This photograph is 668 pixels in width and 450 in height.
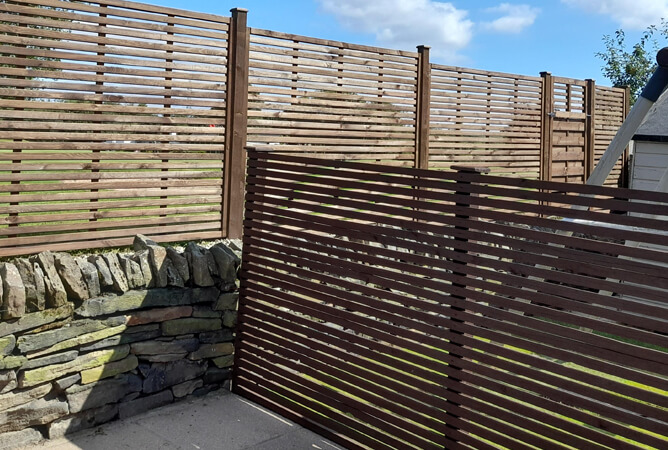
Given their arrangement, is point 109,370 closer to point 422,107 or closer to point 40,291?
point 40,291

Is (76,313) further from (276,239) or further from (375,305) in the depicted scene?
(375,305)

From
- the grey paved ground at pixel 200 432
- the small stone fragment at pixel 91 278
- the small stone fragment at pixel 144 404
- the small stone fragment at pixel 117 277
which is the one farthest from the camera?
the small stone fragment at pixel 144 404

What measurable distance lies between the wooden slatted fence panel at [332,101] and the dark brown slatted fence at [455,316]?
3090 mm

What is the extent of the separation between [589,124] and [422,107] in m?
6.40

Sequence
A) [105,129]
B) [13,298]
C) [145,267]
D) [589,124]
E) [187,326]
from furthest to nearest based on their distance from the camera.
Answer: [589,124] → [105,129] → [187,326] → [145,267] → [13,298]

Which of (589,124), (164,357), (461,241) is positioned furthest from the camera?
(589,124)

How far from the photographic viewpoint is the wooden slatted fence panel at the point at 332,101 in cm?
816

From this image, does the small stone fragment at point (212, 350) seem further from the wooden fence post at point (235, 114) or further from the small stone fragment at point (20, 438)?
the wooden fence post at point (235, 114)

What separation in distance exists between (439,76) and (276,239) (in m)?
6.79

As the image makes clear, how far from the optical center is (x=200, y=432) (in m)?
4.46

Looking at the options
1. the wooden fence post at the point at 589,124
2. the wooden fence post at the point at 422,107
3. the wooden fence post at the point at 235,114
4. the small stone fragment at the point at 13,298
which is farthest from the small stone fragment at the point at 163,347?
the wooden fence post at the point at 589,124

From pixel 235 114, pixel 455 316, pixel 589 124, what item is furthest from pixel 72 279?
pixel 589 124

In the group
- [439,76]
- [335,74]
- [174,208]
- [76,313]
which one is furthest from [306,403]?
[439,76]

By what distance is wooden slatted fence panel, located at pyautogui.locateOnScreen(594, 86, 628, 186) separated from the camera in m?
15.9
